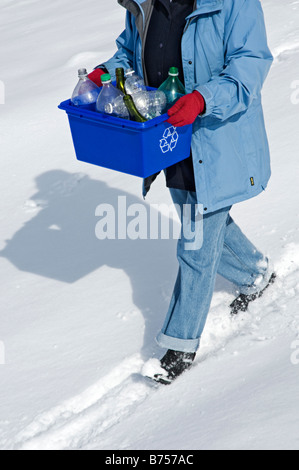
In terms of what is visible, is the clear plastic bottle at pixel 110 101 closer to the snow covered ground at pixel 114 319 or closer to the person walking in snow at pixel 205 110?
the person walking in snow at pixel 205 110

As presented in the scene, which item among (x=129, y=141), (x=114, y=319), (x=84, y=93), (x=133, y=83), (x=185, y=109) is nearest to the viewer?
(x=185, y=109)

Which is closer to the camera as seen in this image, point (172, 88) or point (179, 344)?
point (172, 88)

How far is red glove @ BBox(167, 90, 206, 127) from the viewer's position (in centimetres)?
262

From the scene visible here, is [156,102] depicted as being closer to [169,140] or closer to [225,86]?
[169,140]

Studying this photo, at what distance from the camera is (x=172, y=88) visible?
2.84 meters

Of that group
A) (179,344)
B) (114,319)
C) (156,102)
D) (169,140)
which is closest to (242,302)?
(179,344)

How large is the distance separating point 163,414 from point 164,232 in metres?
1.63

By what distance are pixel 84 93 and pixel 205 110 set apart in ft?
1.99

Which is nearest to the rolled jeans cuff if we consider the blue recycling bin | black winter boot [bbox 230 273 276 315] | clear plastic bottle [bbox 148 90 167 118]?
black winter boot [bbox 230 273 276 315]

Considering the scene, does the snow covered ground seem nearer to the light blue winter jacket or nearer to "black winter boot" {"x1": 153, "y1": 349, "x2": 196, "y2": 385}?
"black winter boot" {"x1": 153, "y1": 349, "x2": 196, "y2": 385}

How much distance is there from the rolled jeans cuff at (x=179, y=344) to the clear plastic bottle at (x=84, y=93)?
1125mm

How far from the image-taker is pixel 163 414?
307cm

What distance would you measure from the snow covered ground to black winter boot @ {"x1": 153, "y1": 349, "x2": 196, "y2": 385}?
0.05 metres
